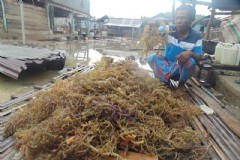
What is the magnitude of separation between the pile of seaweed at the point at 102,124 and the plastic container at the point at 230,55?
10.6 feet

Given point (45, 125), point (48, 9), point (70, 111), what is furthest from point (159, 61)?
point (48, 9)

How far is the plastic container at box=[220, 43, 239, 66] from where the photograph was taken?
5191 mm

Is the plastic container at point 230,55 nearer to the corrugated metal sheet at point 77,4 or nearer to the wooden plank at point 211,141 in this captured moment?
the wooden plank at point 211,141

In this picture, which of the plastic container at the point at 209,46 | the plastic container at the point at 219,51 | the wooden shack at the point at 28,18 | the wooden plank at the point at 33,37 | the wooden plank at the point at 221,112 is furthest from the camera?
the wooden plank at the point at 33,37

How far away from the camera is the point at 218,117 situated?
306 cm

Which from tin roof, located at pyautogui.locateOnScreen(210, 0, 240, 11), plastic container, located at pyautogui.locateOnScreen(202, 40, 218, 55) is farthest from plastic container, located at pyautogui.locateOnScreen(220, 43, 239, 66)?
tin roof, located at pyautogui.locateOnScreen(210, 0, 240, 11)

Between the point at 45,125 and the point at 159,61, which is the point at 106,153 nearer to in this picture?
the point at 45,125

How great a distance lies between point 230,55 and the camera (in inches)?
207

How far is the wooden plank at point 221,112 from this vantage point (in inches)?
110

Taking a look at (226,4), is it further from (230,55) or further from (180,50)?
(180,50)

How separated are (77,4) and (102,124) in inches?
Answer: 1027

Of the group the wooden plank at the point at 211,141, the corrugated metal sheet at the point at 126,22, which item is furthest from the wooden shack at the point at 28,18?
the corrugated metal sheet at the point at 126,22

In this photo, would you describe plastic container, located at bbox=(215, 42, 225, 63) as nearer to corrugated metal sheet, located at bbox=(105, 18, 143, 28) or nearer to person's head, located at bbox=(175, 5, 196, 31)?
person's head, located at bbox=(175, 5, 196, 31)

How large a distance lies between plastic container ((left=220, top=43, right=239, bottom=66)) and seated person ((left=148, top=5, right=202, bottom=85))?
165 cm
